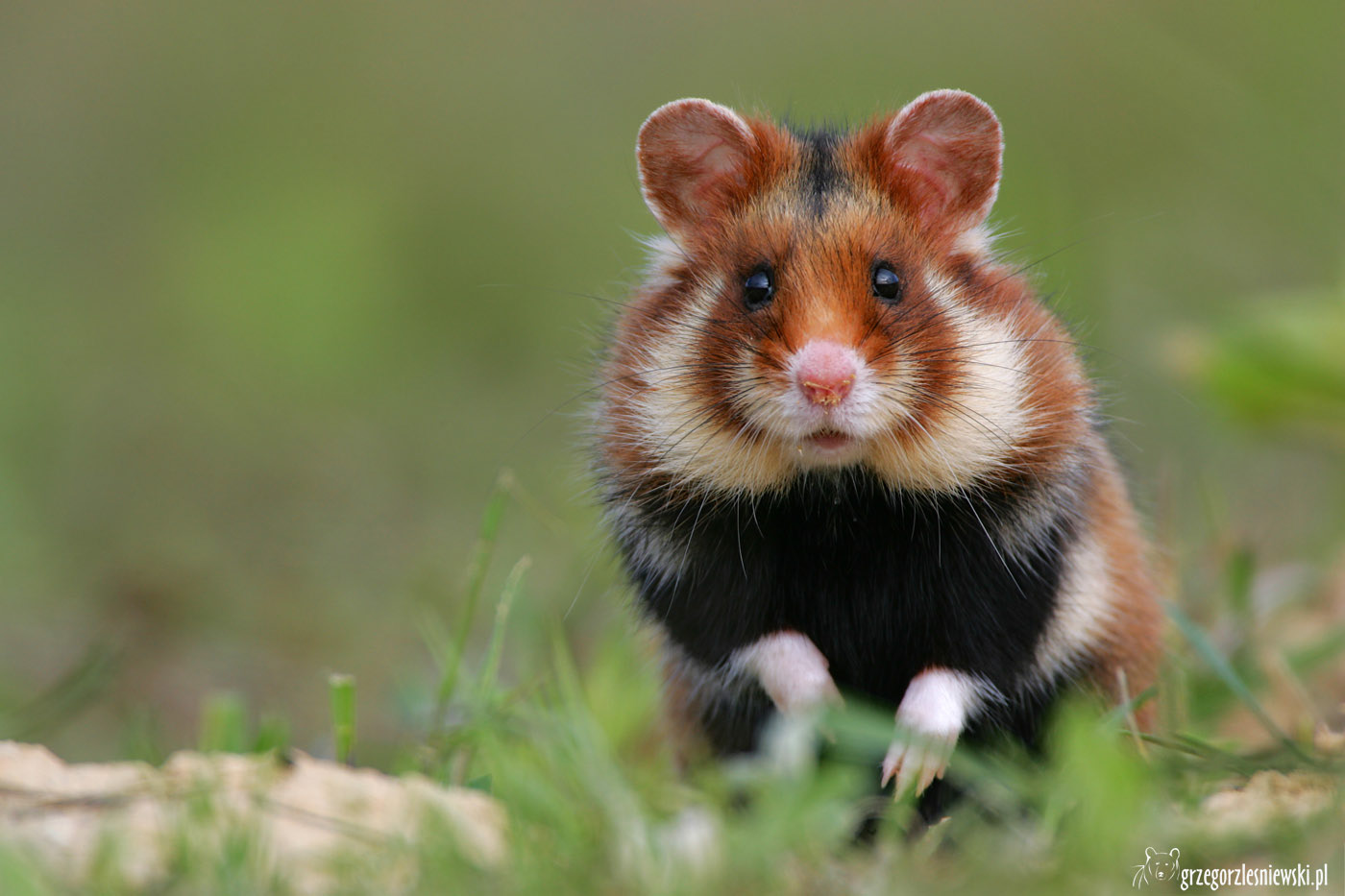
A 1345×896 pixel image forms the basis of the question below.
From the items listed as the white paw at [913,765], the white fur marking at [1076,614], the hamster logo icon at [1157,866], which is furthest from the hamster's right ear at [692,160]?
the hamster logo icon at [1157,866]

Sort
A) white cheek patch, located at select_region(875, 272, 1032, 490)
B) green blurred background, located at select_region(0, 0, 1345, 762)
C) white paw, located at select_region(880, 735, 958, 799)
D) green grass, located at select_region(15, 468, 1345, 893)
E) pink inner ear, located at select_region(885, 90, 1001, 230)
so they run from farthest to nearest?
green blurred background, located at select_region(0, 0, 1345, 762) → pink inner ear, located at select_region(885, 90, 1001, 230) → white cheek patch, located at select_region(875, 272, 1032, 490) → white paw, located at select_region(880, 735, 958, 799) → green grass, located at select_region(15, 468, 1345, 893)

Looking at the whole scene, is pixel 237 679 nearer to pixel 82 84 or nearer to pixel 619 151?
pixel 619 151

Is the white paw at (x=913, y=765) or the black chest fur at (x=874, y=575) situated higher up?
the black chest fur at (x=874, y=575)

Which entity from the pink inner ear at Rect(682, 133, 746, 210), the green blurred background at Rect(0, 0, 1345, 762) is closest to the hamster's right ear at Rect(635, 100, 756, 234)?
the pink inner ear at Rect(682, 133, 746, 210)

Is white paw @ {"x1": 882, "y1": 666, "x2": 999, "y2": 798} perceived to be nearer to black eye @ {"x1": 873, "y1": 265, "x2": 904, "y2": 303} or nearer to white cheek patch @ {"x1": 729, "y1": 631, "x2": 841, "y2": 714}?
white cheek patch @ {"x1": 729, "y1": 631, "x2": 841, "y2": 714}

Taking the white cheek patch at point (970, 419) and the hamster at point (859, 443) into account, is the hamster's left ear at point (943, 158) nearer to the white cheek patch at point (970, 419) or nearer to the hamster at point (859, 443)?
the hamster at point (859, 443)

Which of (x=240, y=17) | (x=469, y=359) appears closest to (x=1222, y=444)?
(x=469, y=359)

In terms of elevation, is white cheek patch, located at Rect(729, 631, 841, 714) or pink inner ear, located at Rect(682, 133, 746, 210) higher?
pink inner ear, located at Rect(682, 133, 746, 210)
